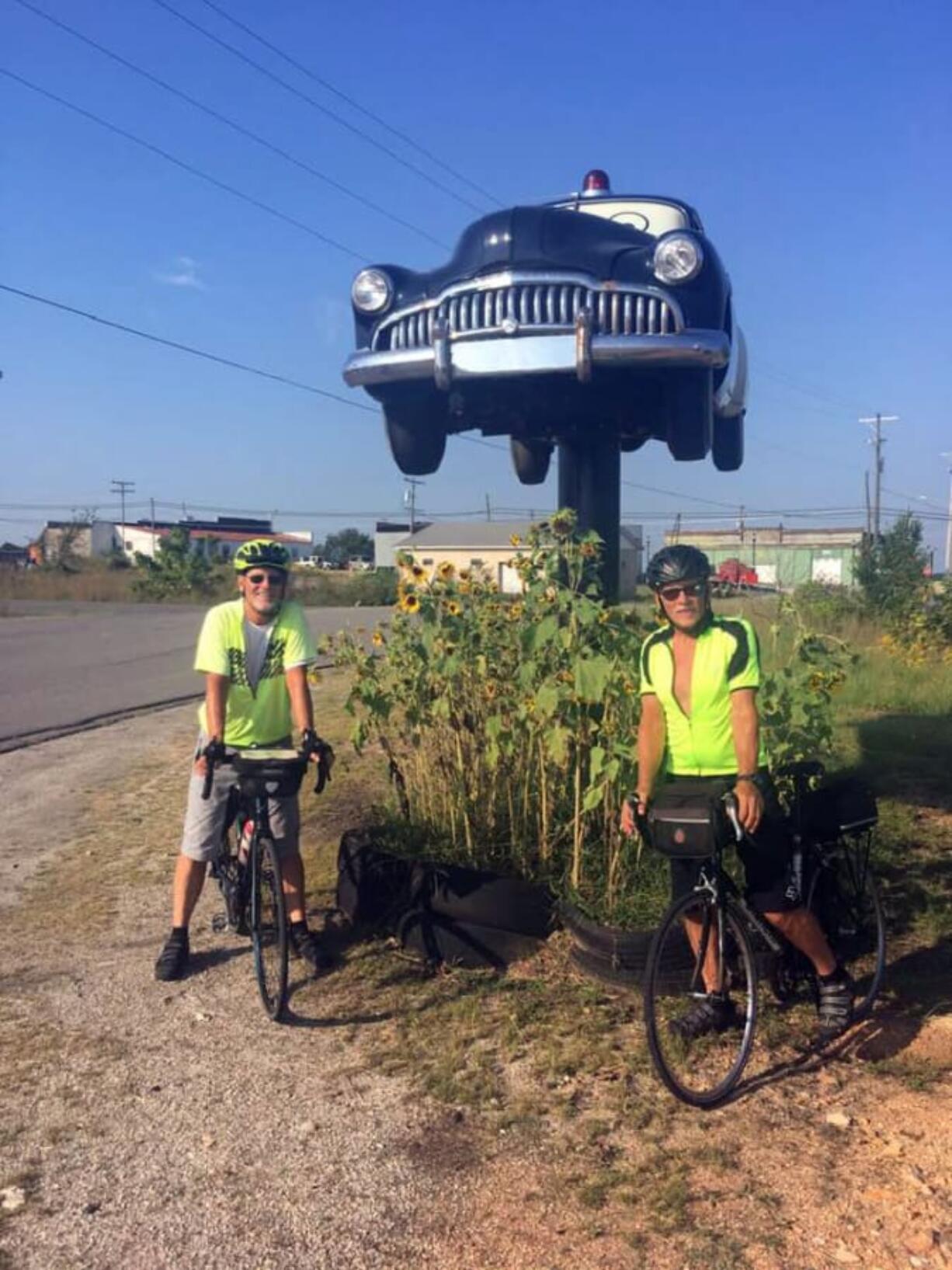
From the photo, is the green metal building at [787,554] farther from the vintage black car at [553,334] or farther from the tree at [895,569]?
the vintage black car at [553,334]

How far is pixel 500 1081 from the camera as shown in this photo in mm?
3541

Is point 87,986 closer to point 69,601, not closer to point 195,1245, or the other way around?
point 195,1245

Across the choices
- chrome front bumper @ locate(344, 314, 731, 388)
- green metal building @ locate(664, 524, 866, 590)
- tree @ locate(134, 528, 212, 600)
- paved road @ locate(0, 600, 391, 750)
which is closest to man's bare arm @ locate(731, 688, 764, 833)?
chrome front bumper @ locate(344, 314, 731, 388)

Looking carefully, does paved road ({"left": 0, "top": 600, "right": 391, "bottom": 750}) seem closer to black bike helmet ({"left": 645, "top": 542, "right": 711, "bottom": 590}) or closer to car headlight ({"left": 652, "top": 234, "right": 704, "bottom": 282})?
car headlight ({"left": 652, "top": 234, "right": 704, "bottom": 282})

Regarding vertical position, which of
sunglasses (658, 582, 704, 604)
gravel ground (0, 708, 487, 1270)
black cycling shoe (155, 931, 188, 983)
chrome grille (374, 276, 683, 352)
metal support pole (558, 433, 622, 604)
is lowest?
gravel ground (0, 708, 487, 1270)

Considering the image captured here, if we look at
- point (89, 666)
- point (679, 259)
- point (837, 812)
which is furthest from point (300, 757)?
point (89, 666)

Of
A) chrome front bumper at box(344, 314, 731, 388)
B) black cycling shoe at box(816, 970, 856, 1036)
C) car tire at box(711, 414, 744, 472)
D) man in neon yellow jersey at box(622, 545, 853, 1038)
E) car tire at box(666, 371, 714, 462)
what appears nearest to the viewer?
man in neon yellow jersey at box(622, 545, 853, 1038)

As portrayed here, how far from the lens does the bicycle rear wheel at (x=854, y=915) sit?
4059 mm

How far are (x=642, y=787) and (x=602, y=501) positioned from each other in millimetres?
2267

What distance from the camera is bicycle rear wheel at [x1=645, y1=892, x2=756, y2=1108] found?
348 centimetres

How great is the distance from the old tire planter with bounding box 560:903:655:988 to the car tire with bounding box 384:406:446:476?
8.19 feet

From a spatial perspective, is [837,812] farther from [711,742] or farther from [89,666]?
[89,666]

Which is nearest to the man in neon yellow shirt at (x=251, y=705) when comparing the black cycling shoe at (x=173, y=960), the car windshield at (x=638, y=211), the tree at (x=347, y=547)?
the black cycling shoe at (x=173, y=960)

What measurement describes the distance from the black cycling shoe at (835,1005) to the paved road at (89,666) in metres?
7.89
